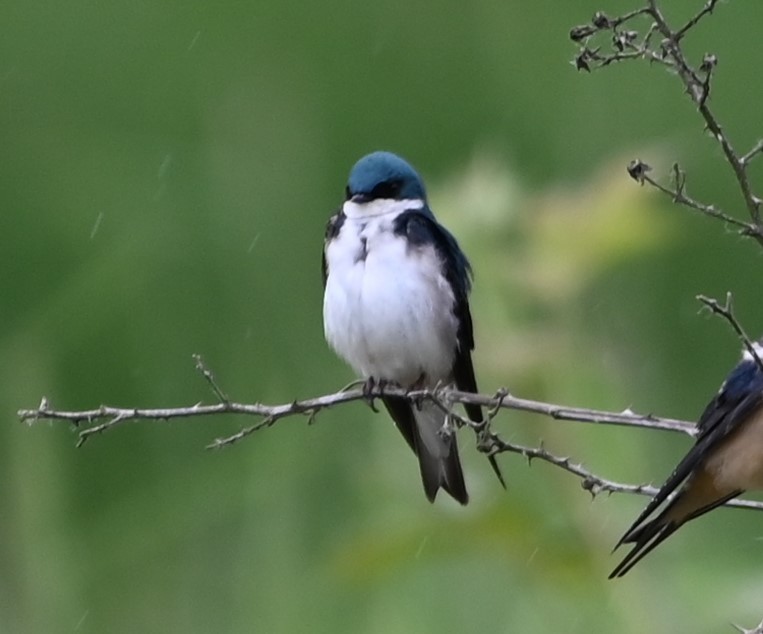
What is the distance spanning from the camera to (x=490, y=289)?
271 centimetres

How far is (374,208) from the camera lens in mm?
2898

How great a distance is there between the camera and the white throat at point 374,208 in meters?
2.89

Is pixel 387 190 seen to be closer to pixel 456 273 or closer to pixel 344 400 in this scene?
pixel 456 273

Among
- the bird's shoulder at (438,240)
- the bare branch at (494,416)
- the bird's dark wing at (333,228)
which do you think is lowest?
the bare branch at (494,416)

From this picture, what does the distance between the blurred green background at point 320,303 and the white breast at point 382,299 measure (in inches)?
5.1

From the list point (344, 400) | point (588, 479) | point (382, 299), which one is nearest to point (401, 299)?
point (382, 299)

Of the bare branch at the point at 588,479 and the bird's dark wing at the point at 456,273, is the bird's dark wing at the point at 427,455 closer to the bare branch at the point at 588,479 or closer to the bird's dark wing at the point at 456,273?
the bird's dark wing at the point at 456,273

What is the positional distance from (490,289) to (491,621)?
2.30 feet

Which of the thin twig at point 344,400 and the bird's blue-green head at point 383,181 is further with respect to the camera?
the bird's blue-green head at point 383,181

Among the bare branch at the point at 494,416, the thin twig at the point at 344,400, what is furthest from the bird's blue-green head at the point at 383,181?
the bare branch at the point at 494,416

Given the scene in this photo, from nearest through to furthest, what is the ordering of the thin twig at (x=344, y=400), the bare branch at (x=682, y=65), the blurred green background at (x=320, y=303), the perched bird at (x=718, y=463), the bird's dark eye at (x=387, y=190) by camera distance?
the bare branch at (x=682, y=65) < the thin twig at (x=344, y=400) < the perched bird at (x=718, y=463) < the blurred green background at (x=320, y=303) < the bird's dark eye at (x=387, y=190)

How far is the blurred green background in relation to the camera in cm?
260

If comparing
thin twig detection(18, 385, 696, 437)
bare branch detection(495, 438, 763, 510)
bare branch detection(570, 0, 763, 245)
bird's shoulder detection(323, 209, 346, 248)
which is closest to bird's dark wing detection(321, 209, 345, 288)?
bird's shoulder detection(323, 209, 346, 248)

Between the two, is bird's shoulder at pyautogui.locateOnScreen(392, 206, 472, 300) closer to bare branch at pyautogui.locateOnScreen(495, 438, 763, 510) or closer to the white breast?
the white breast
